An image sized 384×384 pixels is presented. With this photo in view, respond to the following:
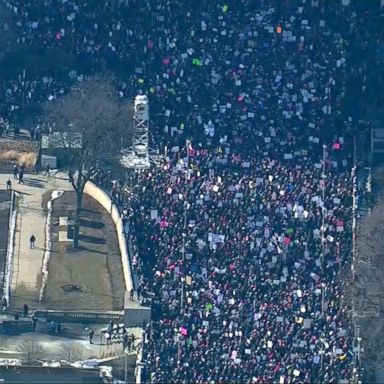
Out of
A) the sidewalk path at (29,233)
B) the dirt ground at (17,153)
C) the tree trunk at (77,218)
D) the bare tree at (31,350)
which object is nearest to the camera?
the bare tree at (31,350)

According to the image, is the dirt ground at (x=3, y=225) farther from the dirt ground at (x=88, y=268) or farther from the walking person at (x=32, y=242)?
the dirt ground at (x=88, y=268)

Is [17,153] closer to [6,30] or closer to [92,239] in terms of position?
[6,30]

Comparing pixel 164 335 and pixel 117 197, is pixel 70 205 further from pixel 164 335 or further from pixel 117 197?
pixel 164 335

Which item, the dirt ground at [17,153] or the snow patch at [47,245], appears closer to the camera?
the snow patch at [47,245]

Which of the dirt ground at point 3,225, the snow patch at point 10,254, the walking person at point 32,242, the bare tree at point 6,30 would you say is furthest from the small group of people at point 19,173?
the bare tree at point 6,30

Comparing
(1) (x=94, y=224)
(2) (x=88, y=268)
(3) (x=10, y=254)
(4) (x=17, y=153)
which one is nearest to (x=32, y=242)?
(3) (x=10, y=254)

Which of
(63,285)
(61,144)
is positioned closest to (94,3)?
(61,144)

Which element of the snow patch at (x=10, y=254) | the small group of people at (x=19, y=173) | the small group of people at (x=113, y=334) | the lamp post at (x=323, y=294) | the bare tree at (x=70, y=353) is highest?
the small group of people at (x=19, y=173)
